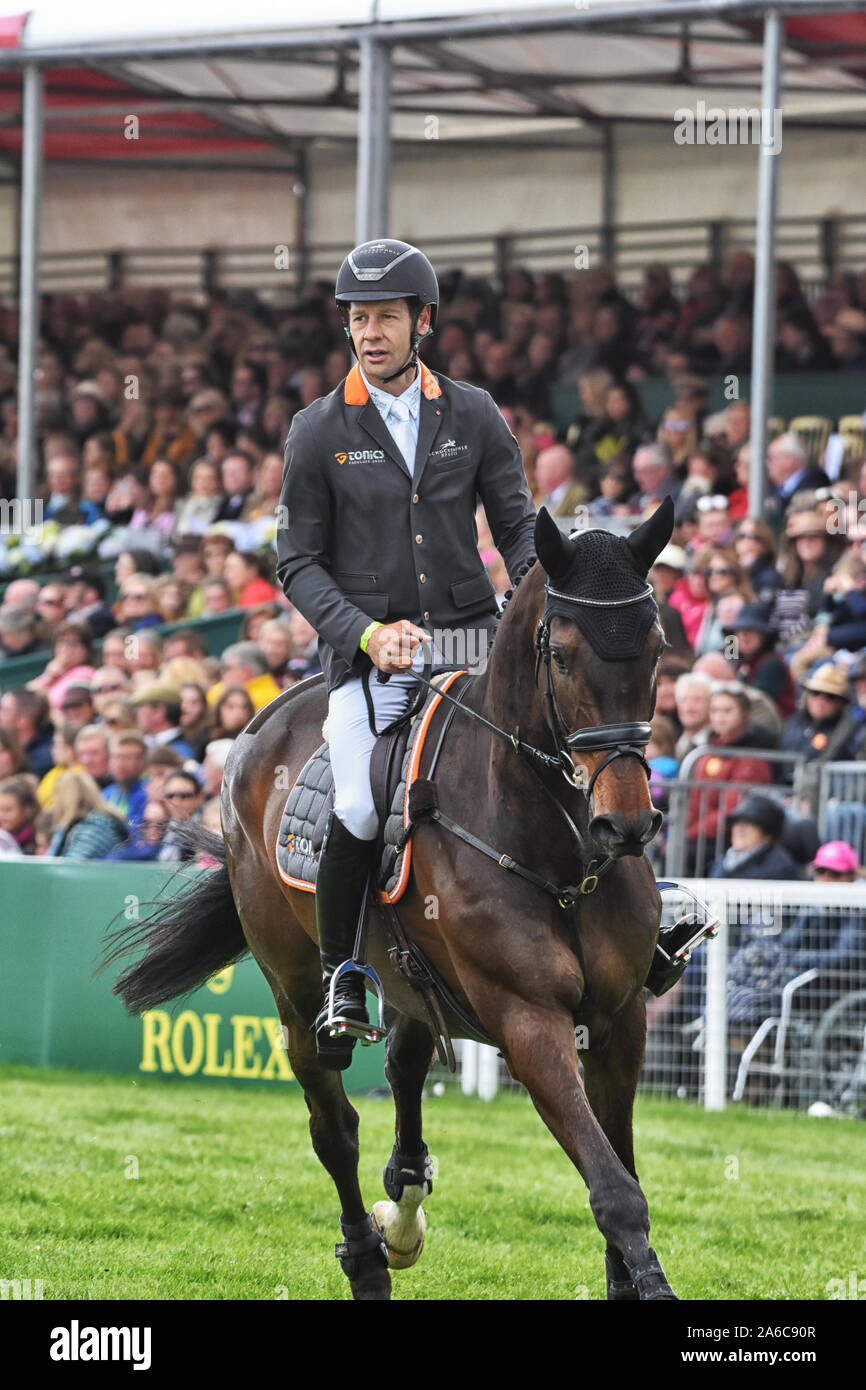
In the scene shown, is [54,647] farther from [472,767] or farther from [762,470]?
[472,767]

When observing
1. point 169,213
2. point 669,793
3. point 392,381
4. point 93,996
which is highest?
point 169,213

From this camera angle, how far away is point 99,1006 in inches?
456

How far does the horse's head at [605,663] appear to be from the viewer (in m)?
4.73

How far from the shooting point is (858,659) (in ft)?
37.1

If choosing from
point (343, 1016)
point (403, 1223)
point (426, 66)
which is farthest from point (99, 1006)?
point (426, 66)

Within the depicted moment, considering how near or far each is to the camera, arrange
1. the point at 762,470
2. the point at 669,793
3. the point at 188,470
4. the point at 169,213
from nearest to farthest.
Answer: the point at 669,793 < the point at 762,470 < the point at 188,470 < the point at 169,213

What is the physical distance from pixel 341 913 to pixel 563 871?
880 mm

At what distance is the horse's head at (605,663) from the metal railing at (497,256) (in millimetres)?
14031

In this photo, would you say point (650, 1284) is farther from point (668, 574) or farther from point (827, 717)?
point (668, 574)

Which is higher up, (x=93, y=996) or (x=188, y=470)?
(x=188, y=470)

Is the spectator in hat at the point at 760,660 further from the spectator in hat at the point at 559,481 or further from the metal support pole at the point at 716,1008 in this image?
the spectator in hat at the point at 559,481

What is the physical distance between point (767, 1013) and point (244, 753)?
4413 millimetres

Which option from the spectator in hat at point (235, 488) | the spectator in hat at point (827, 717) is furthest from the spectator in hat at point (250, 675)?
the spectator in hat at point (235, 488)

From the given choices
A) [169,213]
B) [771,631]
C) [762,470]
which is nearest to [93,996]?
[771,631]
